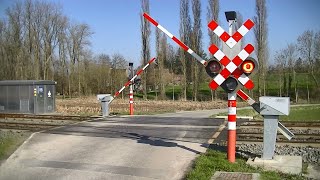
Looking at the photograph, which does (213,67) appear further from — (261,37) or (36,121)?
(261,37)

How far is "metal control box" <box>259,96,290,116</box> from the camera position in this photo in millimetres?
7355

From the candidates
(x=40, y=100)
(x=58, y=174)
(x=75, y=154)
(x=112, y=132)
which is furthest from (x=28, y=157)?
(x=40, y=100)

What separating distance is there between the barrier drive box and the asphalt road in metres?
11.6

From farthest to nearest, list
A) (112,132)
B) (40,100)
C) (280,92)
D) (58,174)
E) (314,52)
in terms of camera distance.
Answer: (280,92), (314,52), (40,100), (112,132), (58,174)

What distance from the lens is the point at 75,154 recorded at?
8.46 metres

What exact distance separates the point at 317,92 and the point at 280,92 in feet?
13.5

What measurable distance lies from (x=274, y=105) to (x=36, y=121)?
1360 cm

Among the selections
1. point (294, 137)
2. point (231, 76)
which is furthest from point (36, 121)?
point (231, 76)

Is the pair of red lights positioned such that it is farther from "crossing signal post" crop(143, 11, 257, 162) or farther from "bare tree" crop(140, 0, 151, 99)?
"bare tree" crop(140, 0, 151, 99)

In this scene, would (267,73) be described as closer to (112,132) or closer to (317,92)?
(317,92)

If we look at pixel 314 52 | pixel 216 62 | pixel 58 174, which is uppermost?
pixel 314 52

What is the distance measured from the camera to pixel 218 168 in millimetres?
6977

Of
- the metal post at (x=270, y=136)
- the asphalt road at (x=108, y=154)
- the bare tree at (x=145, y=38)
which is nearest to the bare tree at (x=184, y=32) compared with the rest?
the bare tree at (x=145, y=38)

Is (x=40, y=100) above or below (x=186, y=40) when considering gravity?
below
